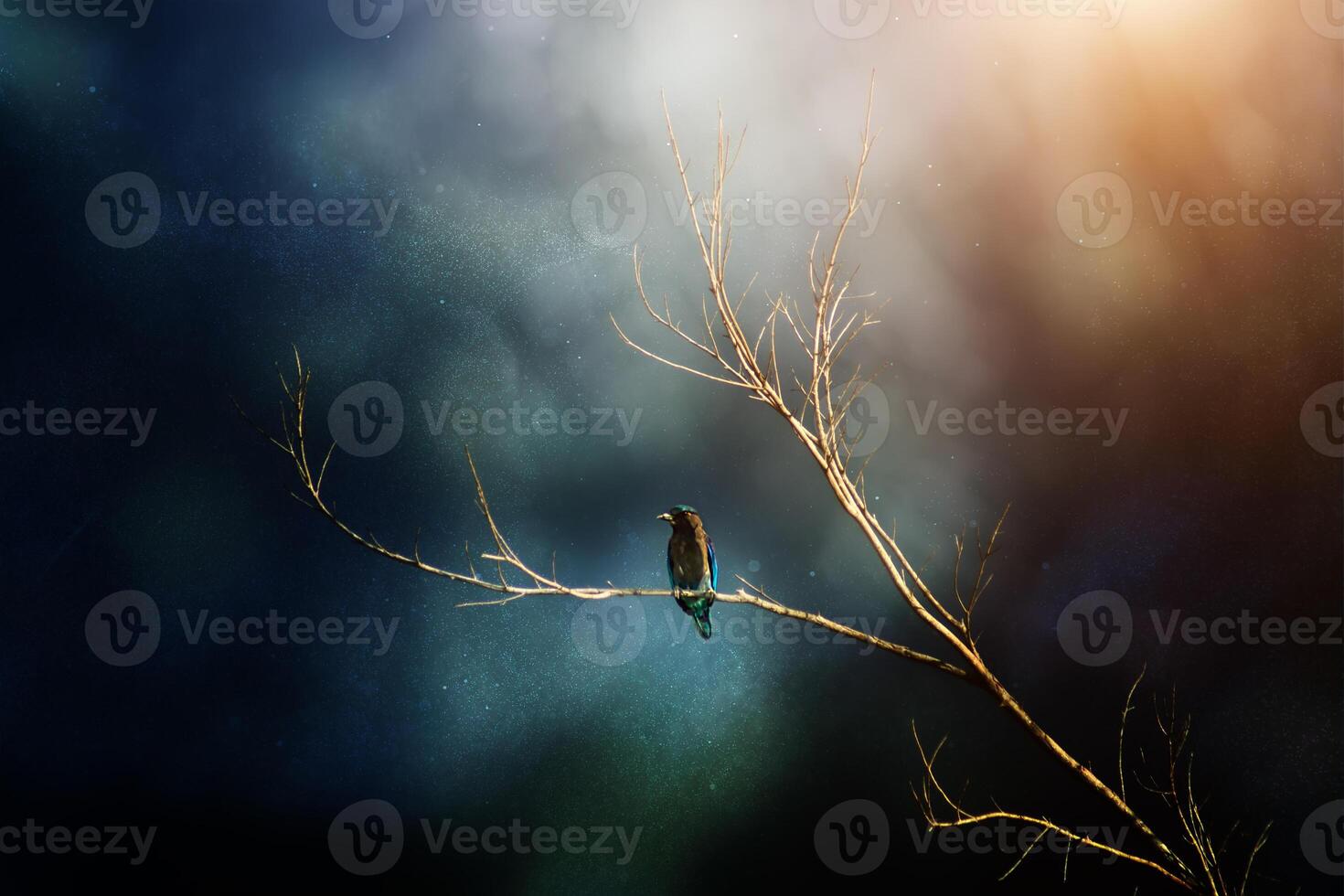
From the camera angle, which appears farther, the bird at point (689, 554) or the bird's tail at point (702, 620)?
the bird at point (689, 554)

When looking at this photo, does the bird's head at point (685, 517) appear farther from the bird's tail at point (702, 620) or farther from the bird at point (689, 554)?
the bird's tail at point (702, 620)

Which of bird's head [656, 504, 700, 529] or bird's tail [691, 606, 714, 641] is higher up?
bird's head [656, 504, 700, 529]

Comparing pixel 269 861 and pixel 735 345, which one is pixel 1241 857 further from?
pixel 269 861

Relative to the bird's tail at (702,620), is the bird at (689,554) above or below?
above

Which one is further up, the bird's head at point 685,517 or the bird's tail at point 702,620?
the bird's head at point 685,517

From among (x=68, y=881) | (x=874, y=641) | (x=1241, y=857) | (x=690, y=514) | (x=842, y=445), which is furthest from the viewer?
(x=68, y=881)

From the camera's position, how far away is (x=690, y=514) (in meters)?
7.54

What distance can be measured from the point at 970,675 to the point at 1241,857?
33.3 ft

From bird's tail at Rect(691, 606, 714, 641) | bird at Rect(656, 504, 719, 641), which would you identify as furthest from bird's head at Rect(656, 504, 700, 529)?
bird's tail at Rect(691, 606, 714, 641)

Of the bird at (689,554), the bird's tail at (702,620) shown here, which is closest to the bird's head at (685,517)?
the bird at (689,554)

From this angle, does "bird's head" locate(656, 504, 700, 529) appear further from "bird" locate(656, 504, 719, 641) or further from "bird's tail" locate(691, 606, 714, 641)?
"bird's tail" locate(691, 606, 714, 641)

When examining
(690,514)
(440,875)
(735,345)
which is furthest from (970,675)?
(440,875)

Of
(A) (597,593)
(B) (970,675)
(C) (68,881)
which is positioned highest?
(A) (597,593)

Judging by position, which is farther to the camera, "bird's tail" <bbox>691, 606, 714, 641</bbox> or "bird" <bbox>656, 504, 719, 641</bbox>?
"bird" <bbox>656, 504, 719, 641</bbox>
